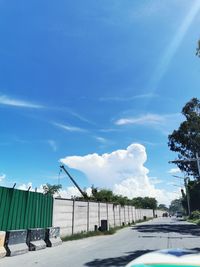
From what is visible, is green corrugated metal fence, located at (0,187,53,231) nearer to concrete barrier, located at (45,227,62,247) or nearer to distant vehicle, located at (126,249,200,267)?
concrete barrier, located at (45,227,62,247)

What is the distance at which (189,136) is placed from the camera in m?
40.3

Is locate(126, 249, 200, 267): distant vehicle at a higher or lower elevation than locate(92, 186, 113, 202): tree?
lower

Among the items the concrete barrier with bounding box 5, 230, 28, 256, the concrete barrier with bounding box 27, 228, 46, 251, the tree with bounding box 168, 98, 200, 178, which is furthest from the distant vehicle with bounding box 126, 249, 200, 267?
the tree with bounding box 168, 98, 200, 178

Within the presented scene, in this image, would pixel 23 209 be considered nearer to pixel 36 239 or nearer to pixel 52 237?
pixel 36 239

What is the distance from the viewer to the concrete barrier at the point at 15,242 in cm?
1273

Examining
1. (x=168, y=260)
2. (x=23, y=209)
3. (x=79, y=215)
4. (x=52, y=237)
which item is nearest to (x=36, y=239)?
(x=23, y=209)

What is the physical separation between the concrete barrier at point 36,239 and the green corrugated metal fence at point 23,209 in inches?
27.5

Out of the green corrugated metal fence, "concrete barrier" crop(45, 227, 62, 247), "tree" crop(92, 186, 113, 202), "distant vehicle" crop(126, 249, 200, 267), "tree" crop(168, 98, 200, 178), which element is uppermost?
"tree" crop(168, 98, 200, 178)

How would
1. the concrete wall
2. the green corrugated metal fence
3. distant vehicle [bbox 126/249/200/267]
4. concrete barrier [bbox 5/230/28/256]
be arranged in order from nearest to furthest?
distant vehicle [bbox 126/249/200/267] < concrete barrier [bbox 5/230/28/256] < the green corrugated metal fence < the concrete wall

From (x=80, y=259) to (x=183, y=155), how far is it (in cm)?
3174

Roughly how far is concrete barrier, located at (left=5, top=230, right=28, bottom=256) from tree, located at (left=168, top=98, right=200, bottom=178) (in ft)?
97.1

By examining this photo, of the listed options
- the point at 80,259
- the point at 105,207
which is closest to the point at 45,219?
the point at 80,259

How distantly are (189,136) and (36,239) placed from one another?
2921 centimetres

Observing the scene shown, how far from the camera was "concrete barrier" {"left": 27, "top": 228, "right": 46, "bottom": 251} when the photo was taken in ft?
47.8
